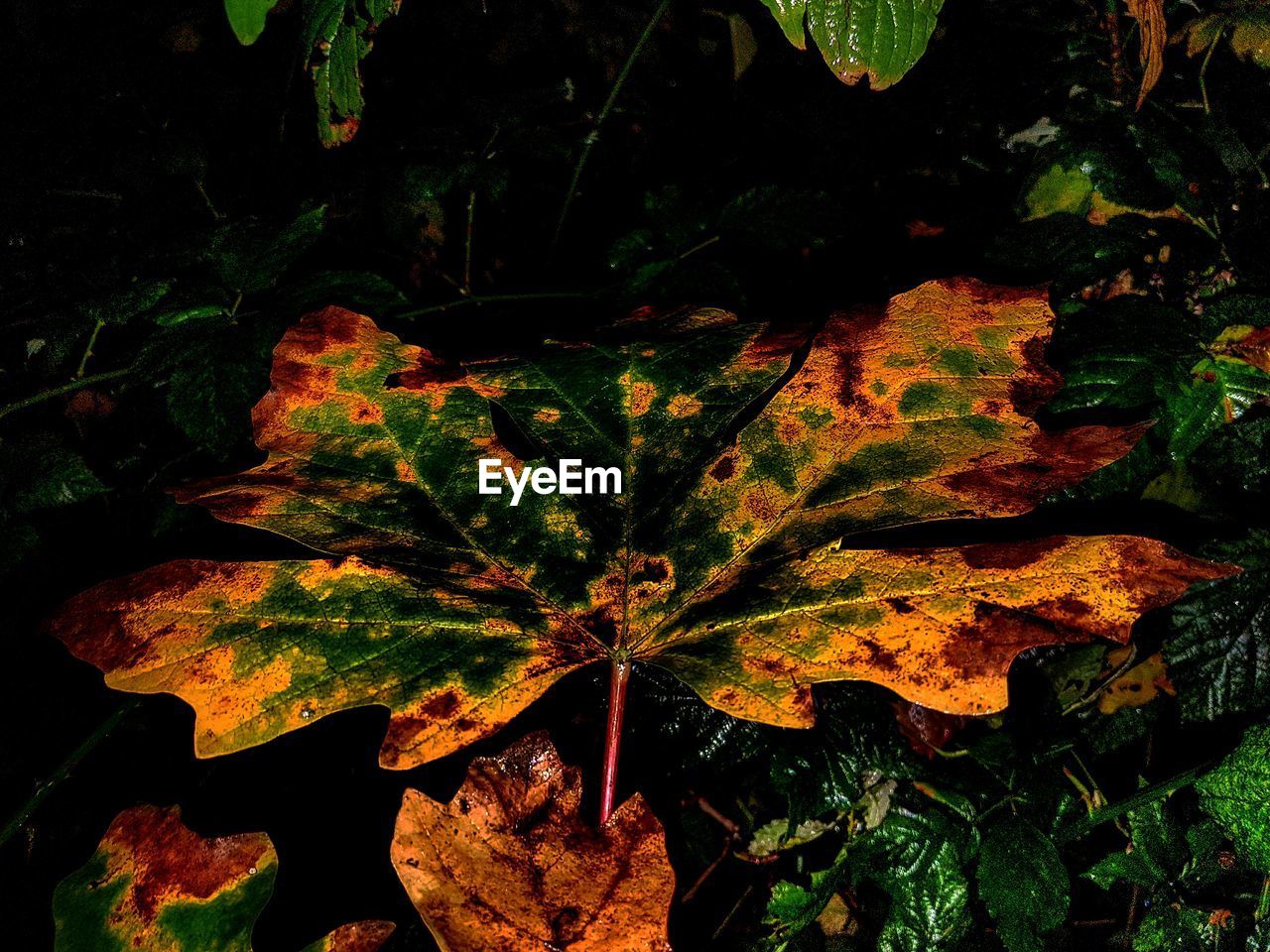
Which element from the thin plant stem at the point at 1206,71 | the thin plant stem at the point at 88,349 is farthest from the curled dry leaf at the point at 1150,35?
the thin plant stem at the point at 88,349

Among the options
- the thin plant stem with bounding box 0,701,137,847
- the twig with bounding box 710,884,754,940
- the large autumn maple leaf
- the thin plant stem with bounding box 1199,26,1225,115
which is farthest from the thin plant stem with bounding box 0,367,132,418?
the thin plant stem with bounding box 1199,26,1225,115

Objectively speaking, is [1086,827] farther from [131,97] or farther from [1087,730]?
[131,97]

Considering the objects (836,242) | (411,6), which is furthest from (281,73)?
(836,242)

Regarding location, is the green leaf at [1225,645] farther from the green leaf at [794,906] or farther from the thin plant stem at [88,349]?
the thin plant stem at [88,349]

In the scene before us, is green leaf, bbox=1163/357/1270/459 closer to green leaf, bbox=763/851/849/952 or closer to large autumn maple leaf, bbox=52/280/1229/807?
large autumn maple leaf, bbox=52/280/1229/807

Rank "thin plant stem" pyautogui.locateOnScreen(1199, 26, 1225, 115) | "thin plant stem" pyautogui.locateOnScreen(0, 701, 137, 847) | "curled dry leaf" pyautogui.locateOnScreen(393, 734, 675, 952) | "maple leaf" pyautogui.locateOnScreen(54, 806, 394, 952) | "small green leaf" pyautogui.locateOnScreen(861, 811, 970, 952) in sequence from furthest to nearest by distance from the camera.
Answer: "thin plant stem" pyautogui.locateOnScreen(1199, 26, 1225, 115) < "small green leaf" pyautogui.locateOnScreen(861, 811, 970, 952) < "thin plant stem" pyautogui.locateOnScreen(0, 701, 137, 847) < "maple leaf" pyautogui.locateOnScreen(54, 806, 394, 952) < "curled dry leaf" pyautogui.locateOnScreen(393, 734, 675, 952)

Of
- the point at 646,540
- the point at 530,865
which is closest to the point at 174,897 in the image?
the point at 530,865
